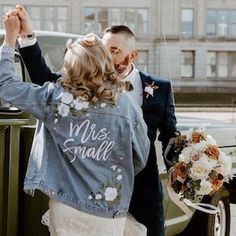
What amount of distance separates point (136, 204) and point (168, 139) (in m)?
0.40

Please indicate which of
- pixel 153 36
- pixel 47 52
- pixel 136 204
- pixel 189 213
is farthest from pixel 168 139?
pixel 153 36

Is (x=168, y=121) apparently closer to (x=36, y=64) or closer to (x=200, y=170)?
(x=200, y=170)

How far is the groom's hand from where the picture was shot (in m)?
2.71

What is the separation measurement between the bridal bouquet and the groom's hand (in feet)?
3.08

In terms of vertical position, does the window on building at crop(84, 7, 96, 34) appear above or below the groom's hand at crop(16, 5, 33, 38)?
above

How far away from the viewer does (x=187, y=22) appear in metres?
50.1

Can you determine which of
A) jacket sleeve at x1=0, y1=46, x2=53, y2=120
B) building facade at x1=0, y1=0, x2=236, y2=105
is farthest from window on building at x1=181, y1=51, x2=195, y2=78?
jacket sleeve at x1=0, y1=46, x2=53, y2=120

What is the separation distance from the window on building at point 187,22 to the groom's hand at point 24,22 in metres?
47.4

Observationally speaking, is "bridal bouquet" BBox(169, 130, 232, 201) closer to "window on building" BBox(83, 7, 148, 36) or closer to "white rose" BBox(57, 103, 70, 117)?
"white rose" BBox(57, 103, 70, 117)

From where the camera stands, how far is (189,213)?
4453 mm

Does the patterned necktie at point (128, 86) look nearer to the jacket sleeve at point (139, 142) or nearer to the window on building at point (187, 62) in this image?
the jacket sleeve at point (139, 142)

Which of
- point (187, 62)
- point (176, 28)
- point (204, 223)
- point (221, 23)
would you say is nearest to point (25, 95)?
point (204, 223)

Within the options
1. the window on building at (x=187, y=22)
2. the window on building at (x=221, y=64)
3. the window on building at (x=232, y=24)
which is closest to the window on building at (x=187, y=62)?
the window on building at (x=221, y=64)

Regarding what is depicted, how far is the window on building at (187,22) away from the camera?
49531 millimetres
